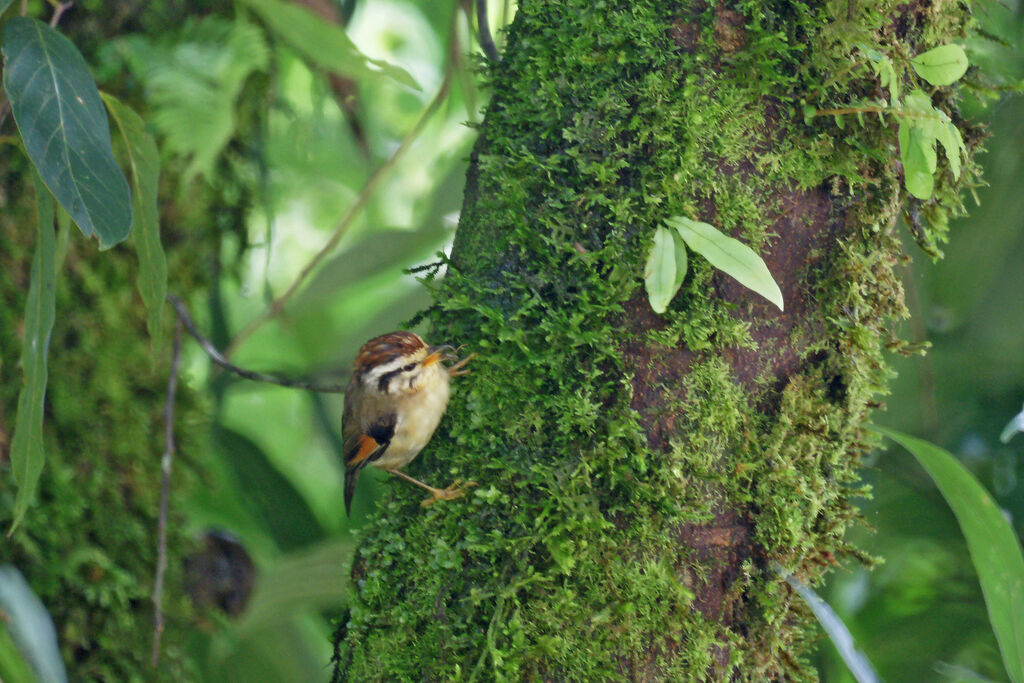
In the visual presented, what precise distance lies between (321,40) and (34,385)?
1324 millimetres

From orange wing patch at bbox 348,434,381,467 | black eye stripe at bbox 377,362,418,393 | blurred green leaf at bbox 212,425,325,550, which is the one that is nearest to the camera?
black eye stripe at bbox 377,362,418,393

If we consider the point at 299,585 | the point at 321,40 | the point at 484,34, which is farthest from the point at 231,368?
the point at 484,34

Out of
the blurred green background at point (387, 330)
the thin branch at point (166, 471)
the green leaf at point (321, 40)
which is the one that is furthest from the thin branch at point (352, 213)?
the green leaf at point (321, 40)

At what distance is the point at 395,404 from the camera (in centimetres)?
198

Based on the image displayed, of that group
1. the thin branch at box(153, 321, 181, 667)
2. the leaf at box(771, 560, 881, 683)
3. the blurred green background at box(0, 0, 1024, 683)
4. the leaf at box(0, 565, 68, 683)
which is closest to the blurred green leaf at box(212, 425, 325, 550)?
the blurred green background at box(0, 0, 1024, 683)

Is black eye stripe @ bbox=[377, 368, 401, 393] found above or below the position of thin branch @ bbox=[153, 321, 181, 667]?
above

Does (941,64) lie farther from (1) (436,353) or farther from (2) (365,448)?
(2) (365,448)

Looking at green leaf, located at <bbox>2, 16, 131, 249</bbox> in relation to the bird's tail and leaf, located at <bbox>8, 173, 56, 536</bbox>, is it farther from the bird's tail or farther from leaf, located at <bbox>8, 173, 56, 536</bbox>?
the bird's tail

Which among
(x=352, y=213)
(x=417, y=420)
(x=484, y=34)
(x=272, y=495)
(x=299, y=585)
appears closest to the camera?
(x=417, y=420)

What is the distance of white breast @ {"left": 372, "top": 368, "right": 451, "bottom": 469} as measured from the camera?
1.79 m

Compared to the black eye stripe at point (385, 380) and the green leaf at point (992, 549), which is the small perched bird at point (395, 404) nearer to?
the black eye stripe at point (385, 380)

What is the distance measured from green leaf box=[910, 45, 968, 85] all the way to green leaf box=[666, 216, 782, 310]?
48 centimetres

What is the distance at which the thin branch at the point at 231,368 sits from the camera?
243 centimetres

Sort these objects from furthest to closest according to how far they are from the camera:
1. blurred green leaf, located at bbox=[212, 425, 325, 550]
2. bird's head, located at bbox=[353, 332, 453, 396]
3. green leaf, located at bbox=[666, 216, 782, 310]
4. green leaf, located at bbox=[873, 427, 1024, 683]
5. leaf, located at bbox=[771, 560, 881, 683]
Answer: blurred green leaf, located at bbox=[212, 425, 325, 550] < bird's head, located at bbox=[353, 332, 453, 396] < green leaf, located at bbox=[873, 427, 1024, 683] < leaf, located at bbox=[771, 560, 881, 683] < green leaf, located at bbox=[666, 216, 782, 310]
